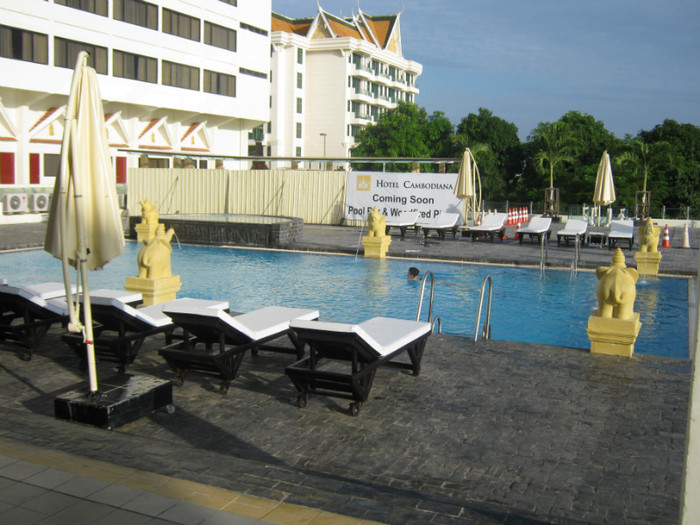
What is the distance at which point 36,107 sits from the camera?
3328 centimetres

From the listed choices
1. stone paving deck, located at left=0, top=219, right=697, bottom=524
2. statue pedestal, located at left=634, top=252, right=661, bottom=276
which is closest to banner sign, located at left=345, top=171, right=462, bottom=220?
statue pedestal, located at left=634, top=252, right=661, bottom=276

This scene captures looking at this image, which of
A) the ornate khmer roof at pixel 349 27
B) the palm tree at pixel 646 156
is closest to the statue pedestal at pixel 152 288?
the palm tree at pixel 646 156

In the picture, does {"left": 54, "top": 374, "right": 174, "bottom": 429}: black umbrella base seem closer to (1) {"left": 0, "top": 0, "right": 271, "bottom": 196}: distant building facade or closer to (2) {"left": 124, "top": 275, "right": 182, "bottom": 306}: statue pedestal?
(2) {"left": 124, "top": 275, "right": 182, "bottom": 306}: statue pedestal

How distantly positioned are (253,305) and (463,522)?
8.94 m

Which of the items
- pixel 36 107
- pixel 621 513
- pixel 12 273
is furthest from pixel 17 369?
pixel 36 107

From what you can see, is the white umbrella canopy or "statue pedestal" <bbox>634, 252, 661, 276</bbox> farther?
"statue pedestal" <bbox>634, 252, 661, 276</bbox>

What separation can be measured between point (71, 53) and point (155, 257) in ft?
90.0

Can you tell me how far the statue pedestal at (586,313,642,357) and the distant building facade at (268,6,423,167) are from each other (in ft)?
213

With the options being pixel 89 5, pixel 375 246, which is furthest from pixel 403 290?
pixel 89 5

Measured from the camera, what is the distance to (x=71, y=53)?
33281 mm

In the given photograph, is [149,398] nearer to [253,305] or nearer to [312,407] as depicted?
[312,407]

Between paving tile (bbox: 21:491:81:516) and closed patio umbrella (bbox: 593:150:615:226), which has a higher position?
closed patio umbrella (bbox: 593:150:615:226)

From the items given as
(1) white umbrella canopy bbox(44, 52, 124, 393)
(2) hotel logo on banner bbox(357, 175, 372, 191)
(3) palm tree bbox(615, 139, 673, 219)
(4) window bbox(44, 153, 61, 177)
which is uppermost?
(3) palm tree bbox(615, 139, 673, 219)

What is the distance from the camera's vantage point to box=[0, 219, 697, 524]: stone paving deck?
4.20m
